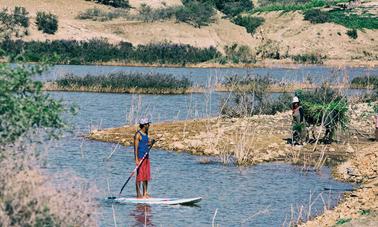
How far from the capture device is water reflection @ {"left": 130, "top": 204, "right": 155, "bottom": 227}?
60.2ft

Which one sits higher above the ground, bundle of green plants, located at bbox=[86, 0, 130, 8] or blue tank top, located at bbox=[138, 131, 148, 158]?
bundle of green plants, located at bbox=[86, 0, 130, 8]

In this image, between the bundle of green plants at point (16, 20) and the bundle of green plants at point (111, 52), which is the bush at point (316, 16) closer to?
the bundle of green plants at point (111, 52)

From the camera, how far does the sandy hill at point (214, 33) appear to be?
8712cm

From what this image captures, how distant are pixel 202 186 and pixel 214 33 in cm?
7107

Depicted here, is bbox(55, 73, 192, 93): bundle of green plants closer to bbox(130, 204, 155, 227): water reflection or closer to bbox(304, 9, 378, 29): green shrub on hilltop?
bbox(130, 204, 155, 227): water reflection

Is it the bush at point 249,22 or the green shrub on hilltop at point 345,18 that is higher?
the green shrub on hilltop at point 345,18

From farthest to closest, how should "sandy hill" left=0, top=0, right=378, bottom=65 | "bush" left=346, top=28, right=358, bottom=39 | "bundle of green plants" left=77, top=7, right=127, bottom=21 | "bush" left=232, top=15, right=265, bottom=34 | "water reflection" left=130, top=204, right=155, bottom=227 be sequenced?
1. "bush" left=232, top=15, right=265, bottom=34
2. "bush" left=346, top=28, right=358, bottom=39
3. "bundle of green plants" left=77, top=7, right=127, bottom=21
4. "sandy hill" left=0, top=0, right=378, bottom=65
5. "water reflection" left=130, top=204, right=155, bottom=227

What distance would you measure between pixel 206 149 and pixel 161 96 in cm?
2004

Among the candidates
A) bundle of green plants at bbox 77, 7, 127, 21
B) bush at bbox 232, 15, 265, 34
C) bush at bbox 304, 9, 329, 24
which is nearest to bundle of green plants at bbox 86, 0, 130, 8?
bundle of green plants at bbox 77, 7, 127, 21

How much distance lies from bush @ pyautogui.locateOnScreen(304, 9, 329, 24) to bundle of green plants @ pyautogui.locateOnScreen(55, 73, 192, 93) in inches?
2246

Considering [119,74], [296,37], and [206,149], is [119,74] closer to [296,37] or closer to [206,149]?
[206,149]

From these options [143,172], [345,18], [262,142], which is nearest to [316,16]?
[345,18]

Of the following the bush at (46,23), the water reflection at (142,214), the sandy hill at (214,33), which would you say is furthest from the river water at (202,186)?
the sandy hill at (214,33)

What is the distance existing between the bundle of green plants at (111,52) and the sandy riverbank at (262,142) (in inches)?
1462
